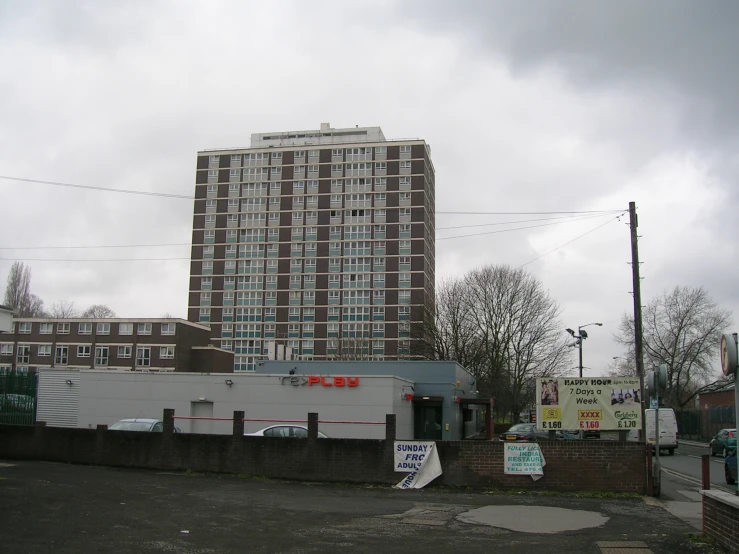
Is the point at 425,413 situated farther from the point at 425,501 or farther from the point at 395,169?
the point at 395,169

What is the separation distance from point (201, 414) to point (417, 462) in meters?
13.7

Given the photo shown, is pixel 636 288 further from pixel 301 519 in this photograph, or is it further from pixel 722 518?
pixel 301 519

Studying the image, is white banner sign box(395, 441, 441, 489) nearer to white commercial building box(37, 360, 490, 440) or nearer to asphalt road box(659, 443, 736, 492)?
asphalt road box(659, 443, 736, 492)

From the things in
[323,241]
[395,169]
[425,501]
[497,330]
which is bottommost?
[425,501]

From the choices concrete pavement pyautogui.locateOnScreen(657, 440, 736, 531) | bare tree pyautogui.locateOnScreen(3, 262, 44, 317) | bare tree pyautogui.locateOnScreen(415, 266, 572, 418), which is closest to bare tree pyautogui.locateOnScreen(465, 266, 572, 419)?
bare tree pyautogui.locateOnScreen(415, 266, 572, 418)

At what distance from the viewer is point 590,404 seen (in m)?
20.9

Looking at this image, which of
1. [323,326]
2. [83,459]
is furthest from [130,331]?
[83,459]

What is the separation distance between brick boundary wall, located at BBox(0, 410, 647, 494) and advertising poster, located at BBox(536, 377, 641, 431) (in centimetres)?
134

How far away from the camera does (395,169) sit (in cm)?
11106

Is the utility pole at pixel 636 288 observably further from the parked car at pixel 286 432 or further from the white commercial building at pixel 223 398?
the parked car at pixel 286 432

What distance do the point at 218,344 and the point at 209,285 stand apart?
9787mm

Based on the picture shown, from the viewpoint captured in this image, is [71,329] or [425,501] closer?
[425,501]

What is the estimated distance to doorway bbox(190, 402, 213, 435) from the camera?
30062 mm

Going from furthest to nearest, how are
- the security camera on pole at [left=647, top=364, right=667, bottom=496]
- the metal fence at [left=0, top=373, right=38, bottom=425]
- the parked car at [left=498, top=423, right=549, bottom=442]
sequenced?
the parked car at [left=498, top=423, right=549, bottom=442]
the metal fence at [left=0, top=373, right=38, bottom=425]
the security camera on pole at [left=647, top=364, right=667, bottom=496]
